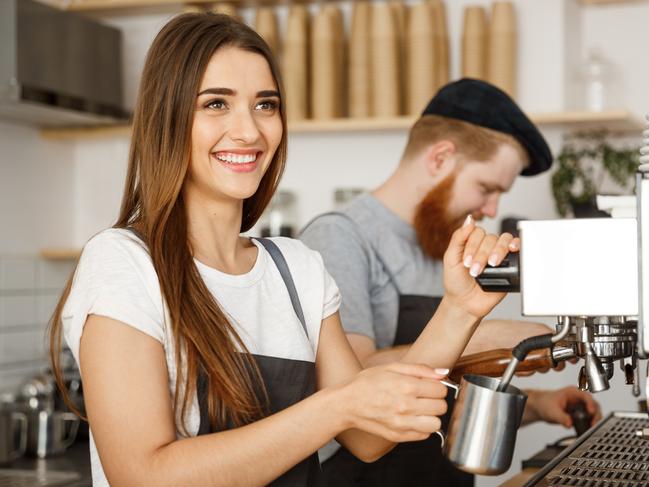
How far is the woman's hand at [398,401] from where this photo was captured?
999 millimetres

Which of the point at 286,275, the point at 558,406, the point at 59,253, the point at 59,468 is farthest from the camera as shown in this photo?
the point at 59,253

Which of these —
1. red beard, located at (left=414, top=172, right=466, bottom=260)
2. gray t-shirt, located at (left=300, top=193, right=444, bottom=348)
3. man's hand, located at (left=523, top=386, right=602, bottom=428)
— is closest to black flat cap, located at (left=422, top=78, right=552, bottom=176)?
red beard, located at (left=414, top=172, right=466, bottom=260)

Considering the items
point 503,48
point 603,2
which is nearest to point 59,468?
point 503,48

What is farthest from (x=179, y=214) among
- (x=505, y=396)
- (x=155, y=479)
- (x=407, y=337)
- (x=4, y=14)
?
(x=4, y=14)

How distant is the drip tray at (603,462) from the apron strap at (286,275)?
381mm

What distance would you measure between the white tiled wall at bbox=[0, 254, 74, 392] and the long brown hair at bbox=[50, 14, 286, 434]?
1647 mm

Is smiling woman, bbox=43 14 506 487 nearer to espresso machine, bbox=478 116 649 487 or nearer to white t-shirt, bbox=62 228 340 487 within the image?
white t-shirt, bbox=62 228 340 487

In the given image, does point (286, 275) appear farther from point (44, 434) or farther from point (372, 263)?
point (44, 434)

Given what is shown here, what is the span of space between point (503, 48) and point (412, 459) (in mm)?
1293

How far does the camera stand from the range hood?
261cm

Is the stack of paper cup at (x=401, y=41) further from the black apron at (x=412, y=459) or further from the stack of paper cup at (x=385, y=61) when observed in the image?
the black apron at (x=412, y=459)

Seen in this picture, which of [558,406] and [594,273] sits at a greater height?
[594,273]

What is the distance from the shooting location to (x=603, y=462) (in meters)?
1.29

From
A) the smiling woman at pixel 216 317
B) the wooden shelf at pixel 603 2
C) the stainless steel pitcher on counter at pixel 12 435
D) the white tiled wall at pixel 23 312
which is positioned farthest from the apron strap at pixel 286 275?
the wooden shelf at pixel 603 2
